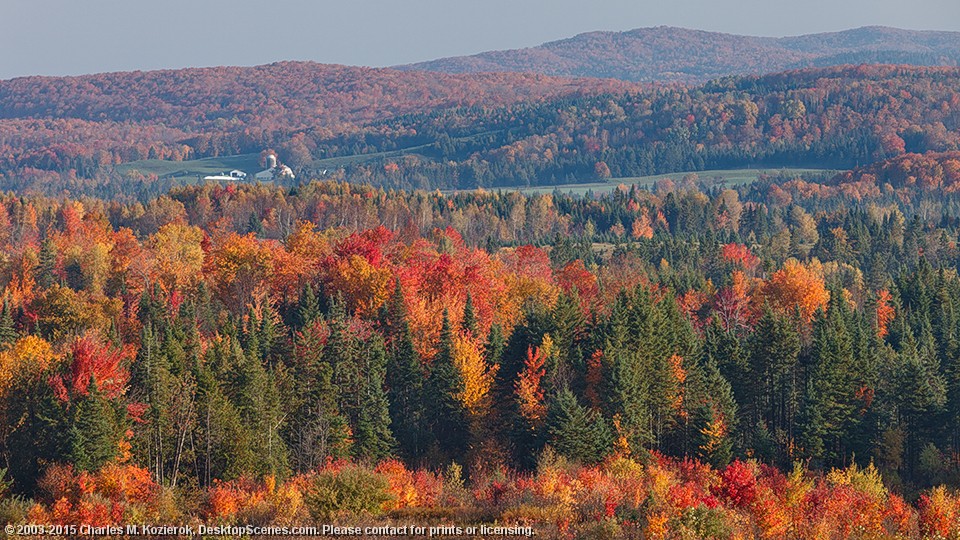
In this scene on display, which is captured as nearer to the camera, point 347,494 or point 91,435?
point 347,494

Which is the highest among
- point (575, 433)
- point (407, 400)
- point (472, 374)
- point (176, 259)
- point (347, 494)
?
point (347, 494)

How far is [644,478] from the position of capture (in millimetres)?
78500

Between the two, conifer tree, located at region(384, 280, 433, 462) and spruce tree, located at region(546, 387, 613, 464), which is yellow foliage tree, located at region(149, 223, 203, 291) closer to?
conifer tree, located at region(384, 280, 433, 462)

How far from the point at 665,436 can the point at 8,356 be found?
149 ft

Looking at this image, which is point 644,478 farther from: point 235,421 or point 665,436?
point 235,421

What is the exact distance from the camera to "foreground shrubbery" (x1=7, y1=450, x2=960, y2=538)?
56.8 meters

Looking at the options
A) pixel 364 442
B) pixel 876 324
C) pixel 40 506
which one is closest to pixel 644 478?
pixel 364 442

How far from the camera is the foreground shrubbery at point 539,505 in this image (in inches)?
2237

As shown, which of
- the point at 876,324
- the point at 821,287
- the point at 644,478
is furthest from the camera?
the point at 821,287

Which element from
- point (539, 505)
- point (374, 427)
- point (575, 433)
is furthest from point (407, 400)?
point (539, 505)

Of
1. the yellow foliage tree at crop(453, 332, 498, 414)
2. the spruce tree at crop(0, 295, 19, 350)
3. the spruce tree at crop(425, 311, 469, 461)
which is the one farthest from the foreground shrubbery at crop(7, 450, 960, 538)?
the spruce tree at crop(0, 295, 19, 350)

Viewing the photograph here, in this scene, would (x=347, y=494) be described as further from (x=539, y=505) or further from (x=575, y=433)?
(x=575, y=433)

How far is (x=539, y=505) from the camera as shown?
6125 cm

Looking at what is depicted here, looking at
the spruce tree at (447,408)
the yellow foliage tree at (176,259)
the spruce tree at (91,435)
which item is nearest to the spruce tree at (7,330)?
the yellow foliage tree at (176,259)
